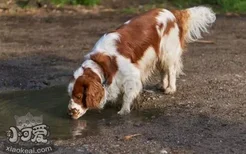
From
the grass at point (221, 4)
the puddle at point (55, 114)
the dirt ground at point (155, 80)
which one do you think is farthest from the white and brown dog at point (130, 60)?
the grass at point (221, 4)

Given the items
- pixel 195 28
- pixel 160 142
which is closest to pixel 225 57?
pixel 195 28

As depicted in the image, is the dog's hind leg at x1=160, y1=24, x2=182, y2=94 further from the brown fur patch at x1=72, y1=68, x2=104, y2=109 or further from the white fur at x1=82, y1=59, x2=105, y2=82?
the brown fur patch at x1=72, y1=68, x2=104, y2=109

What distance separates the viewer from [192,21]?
966 centimetres

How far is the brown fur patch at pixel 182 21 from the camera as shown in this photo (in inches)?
365

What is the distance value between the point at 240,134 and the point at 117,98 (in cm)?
193

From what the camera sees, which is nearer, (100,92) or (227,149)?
(227,149)

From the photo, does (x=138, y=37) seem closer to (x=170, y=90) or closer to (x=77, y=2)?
(x=170, y=90)

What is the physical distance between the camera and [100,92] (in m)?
7.97

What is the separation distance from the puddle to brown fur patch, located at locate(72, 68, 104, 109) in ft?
0.86

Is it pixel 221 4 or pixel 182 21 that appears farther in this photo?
pixel 221 4

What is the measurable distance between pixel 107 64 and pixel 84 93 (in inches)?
20.1

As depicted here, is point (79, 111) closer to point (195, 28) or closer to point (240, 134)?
point (240, 134)

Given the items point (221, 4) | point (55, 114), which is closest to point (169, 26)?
point (55, 114)

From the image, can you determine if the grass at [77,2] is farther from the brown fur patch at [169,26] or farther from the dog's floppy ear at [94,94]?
the dog's floppy ear at [94,94]
